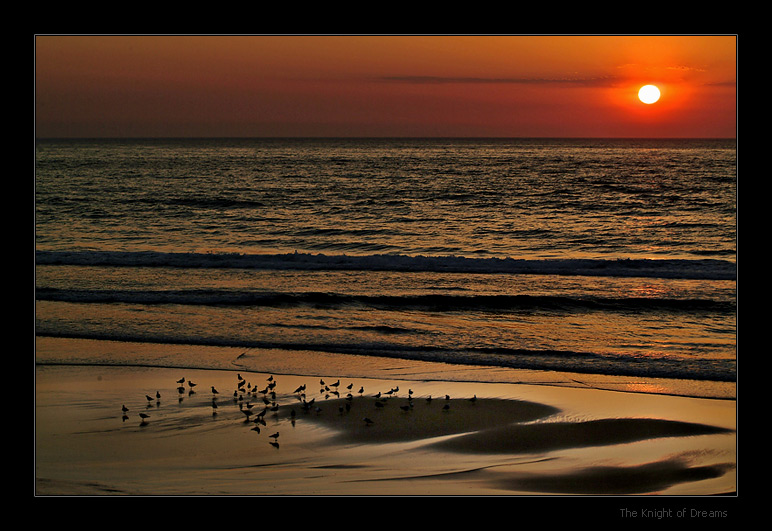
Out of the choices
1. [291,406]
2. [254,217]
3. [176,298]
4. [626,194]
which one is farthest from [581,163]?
[291,406]

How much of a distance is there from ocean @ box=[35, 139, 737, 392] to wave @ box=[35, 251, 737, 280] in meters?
0.09

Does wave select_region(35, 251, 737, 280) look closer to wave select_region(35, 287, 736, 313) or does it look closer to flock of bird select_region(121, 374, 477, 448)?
wave select_region(35, 287, 736, 313)

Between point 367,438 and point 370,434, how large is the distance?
13 centimetres

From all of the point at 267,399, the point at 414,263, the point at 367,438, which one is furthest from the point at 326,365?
the point at 414,263

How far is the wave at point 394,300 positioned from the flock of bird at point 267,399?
5724 millimetres

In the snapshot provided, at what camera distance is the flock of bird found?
783cm

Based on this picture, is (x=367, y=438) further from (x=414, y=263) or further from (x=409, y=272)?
(x=414, y=263)

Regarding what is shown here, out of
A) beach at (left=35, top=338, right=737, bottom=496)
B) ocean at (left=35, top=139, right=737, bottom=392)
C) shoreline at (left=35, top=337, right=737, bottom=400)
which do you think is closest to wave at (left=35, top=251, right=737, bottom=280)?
ocean at (left=35, top=139, right=737, bottom=392)

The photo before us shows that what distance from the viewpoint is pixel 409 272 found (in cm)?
1942

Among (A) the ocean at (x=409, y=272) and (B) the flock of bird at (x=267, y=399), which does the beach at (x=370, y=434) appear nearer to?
(B) the flock of bird at (x=267, y=399)

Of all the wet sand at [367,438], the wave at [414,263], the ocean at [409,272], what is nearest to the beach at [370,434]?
the wet sand at [367,438]

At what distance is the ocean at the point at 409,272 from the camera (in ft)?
38.2

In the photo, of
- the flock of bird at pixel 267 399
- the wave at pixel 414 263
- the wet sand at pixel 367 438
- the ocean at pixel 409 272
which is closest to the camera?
the wet sand at pixel 367 438

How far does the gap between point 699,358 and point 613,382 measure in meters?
1.99
